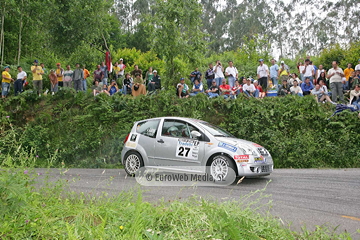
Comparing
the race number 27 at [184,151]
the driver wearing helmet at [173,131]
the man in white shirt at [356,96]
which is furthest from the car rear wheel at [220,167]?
the man in white shirt at [356,96]

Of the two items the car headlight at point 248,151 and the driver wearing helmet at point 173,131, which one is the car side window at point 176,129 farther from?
the car headlight at point 248,151

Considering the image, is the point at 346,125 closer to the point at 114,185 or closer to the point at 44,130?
the point at 114,185

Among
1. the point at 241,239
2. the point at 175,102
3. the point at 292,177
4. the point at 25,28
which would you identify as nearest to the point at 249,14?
the point at 25,28

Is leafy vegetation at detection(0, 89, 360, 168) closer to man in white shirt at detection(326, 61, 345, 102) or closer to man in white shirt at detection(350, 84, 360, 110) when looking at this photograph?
man in white shirt at detection(350, 84, 360, 110)

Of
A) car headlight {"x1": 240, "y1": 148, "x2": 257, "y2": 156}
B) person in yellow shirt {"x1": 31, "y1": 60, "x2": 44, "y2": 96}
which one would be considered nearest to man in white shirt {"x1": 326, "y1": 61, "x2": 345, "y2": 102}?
car headlight {"x1": 240, "y1": 148, "x2": 257, "y2": 156}

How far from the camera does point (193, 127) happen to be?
11.3 metres

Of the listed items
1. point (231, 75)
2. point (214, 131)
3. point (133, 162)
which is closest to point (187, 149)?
point (214, 131)

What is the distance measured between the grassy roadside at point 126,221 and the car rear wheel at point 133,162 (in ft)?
20.1

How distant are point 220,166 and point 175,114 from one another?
759cm

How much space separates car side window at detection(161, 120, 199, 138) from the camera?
11.3 meters

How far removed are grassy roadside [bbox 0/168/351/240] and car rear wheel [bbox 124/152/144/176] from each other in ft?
20.1

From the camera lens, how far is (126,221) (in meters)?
4.86

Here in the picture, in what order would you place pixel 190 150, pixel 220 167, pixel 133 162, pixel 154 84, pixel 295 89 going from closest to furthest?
pixel 220 167, pixel 190 150, pixel 133 162, pixel 295 89, pixel 154 84

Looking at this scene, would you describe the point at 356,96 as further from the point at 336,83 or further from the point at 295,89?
the point at 295,89
